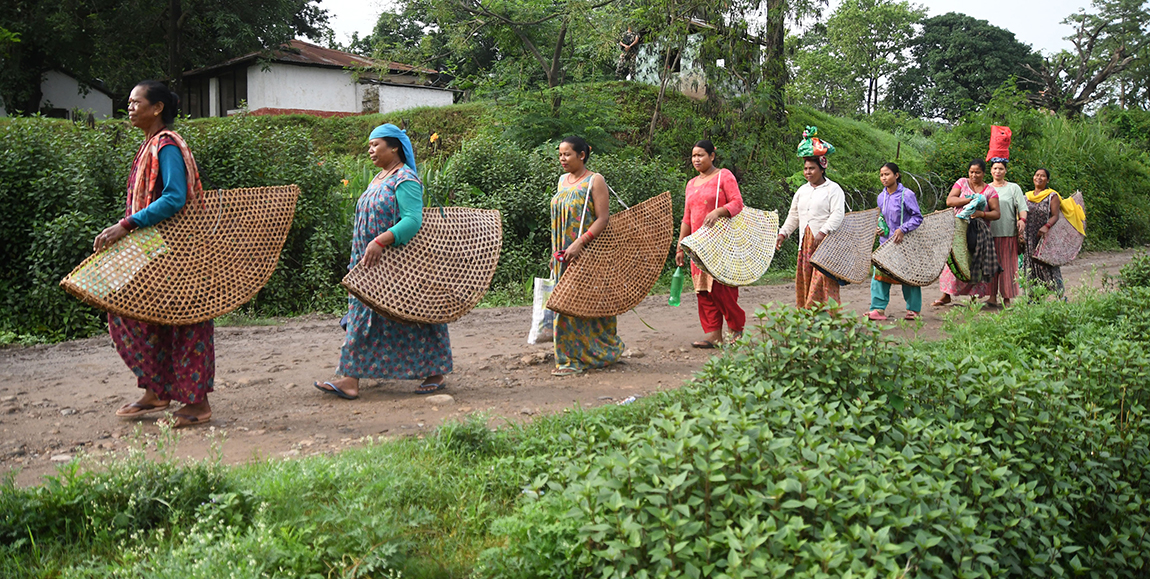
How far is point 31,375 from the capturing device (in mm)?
6438

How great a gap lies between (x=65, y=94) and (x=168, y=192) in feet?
100

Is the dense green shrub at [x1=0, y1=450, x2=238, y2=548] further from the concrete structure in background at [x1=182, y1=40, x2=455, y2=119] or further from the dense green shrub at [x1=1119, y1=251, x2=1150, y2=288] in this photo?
the concrete structure in background at [x1=182, y1=40, x2=455, y2=119]

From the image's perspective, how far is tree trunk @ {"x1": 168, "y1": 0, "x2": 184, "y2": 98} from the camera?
23.2 m

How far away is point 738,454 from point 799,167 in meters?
15.8

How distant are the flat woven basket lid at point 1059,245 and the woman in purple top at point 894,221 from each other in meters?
1.83

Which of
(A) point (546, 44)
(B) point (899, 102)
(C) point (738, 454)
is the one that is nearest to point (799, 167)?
(A) point (546, 44)

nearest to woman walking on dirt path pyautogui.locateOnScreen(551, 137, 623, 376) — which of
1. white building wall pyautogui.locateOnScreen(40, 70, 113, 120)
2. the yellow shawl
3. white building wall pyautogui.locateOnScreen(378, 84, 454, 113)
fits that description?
the yellow shawl

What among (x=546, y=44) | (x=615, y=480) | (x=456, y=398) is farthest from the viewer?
(x=546, y=44)

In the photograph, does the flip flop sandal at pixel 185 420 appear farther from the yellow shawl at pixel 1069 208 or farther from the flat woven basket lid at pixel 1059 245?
the yellow shawl at pixel 1069 208

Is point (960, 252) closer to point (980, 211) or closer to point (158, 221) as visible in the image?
point (980, 211)

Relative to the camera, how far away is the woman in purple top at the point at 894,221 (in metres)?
8.72

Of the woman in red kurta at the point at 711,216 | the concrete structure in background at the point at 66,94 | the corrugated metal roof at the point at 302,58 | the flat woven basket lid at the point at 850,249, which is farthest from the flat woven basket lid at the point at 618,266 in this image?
the concrete structure in background at the point at 66,94

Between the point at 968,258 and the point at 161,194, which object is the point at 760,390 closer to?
the point at 161,194

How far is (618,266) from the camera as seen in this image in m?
6.31
